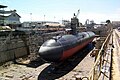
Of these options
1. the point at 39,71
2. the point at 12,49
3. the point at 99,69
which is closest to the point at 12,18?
the point at 12,49

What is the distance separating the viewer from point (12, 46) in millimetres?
30562

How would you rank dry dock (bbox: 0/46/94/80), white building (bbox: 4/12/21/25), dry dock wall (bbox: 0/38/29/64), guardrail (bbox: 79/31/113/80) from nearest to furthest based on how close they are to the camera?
guardrail (bbox: 79/31/113/80) → dry dock (bbox: 0/46/94/80) → dry dock wall (bbox: 0/38/29/64) → white building (bbox: 4/12/21/25)

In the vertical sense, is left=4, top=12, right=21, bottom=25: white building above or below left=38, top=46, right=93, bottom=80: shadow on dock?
above

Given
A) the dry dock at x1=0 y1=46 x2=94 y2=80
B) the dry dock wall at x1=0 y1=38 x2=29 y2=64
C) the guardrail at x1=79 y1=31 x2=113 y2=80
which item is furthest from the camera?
the dry dock wall at x1=0 y1=38 x2=29 y2=64

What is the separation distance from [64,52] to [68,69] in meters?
2.30

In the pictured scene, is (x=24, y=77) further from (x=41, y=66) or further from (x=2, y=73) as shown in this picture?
(x=41, y=66)

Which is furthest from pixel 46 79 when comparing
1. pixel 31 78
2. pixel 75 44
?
pixel 75 44

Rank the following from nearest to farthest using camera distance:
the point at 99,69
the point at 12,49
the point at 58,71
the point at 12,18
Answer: the point at 99,69 → the point at 58,71 → the point at 12,49 → the point at 12,18

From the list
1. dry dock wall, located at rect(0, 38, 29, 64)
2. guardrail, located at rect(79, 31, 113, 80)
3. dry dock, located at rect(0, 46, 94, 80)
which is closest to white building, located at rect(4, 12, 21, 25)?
dry dock wall, located at rect(0, 38, 29, 64)

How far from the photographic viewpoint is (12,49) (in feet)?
99.8

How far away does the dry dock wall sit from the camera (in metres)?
28.1

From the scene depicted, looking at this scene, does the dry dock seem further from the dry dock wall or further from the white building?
the white building

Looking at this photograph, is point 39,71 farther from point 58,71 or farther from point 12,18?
point 12,18

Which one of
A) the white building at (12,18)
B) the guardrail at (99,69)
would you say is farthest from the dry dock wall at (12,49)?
the white building at (12,18)
